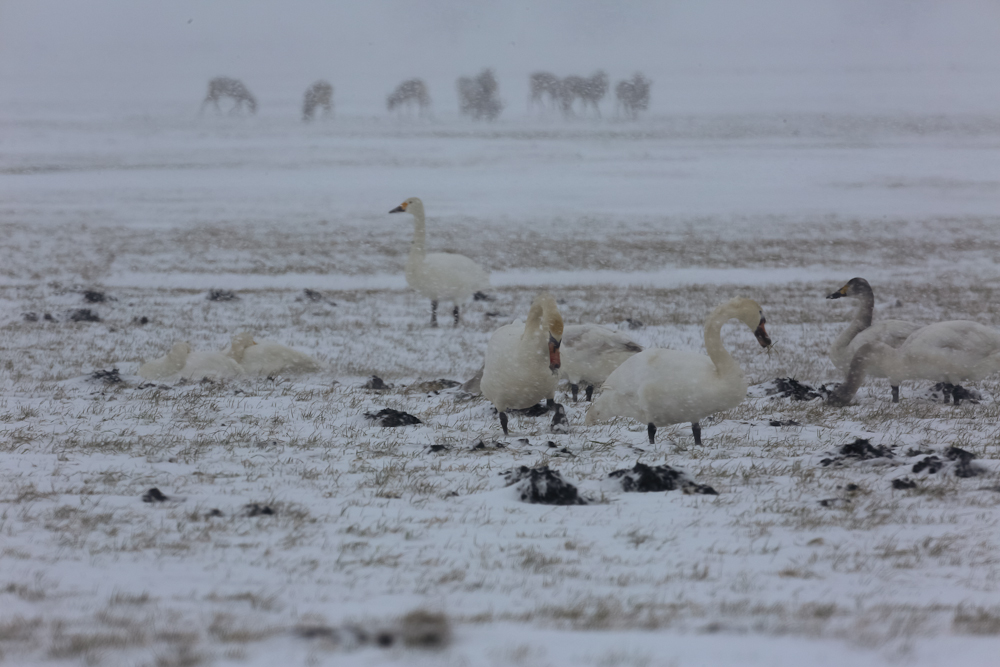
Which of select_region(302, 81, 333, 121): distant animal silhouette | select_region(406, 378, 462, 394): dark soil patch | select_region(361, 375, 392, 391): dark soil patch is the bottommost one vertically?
select_region(406, 378, 462, 394): dark soil patch

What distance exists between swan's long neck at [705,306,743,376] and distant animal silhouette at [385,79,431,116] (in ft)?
196

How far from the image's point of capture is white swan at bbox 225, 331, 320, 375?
997 cm

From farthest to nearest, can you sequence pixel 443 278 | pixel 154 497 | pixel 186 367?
pixel 443 278, pixel 186 367, pixel 154 497

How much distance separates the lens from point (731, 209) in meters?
34.6

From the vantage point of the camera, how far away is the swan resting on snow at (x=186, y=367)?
31.2 ft

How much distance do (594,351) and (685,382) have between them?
2.05m

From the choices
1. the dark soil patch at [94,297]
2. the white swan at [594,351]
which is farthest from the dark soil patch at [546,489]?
the dark soil patch at [94,297]

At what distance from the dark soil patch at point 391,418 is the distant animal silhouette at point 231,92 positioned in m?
61.1

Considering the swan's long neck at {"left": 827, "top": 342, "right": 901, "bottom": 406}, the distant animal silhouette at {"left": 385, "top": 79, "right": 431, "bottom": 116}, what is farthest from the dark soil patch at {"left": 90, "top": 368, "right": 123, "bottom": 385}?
the distant animal silhouette at {"left": 385, "top": 79, "right": 431, "bottom": 116}

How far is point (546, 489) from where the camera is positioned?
5496mm

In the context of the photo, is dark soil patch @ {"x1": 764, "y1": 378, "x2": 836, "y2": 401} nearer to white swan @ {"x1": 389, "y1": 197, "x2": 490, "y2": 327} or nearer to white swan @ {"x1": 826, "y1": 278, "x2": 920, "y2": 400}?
white swan @ {"x1": 826, "y1": 278, "x2": 920, "y2": 400}

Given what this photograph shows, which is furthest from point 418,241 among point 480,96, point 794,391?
point 480,96

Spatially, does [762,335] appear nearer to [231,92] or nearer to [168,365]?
[168,365]

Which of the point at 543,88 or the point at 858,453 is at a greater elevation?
the point at 543,88
